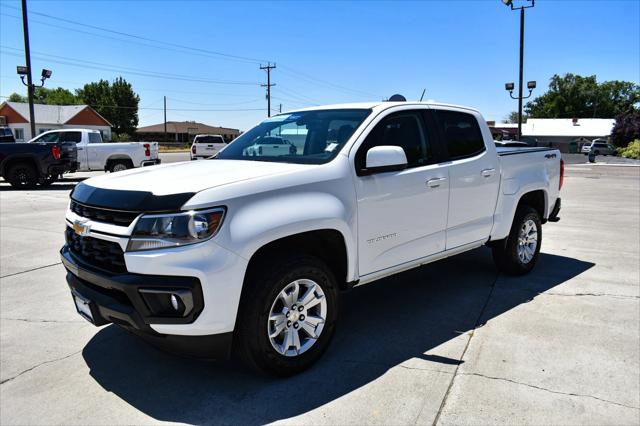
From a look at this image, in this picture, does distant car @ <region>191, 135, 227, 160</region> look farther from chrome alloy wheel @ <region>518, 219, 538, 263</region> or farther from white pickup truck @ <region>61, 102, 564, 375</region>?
white pickup truck @ <region>61, 102, 564, 375</region>

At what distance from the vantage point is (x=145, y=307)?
2.85m

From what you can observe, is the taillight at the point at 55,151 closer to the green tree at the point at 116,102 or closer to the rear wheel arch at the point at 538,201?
the rear wheel arch at the point at 538,201

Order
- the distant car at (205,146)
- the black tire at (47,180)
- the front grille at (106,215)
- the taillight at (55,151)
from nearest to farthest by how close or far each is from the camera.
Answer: the front grille at (106,215)
the taillight at (55,151)
the black tire at (47,180)
the distant car at (205,146)

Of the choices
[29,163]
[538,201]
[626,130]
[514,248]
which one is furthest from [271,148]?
[626,130]

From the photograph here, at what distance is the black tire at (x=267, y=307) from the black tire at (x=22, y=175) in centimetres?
1438

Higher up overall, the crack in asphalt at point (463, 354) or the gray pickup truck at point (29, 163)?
the gray pickup truck at point (29, 163)

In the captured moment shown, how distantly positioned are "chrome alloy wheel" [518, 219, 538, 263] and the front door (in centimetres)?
165

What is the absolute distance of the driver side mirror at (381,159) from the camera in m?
3.58

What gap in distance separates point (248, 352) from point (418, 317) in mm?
1920

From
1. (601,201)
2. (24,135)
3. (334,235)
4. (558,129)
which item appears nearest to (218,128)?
(24,135)

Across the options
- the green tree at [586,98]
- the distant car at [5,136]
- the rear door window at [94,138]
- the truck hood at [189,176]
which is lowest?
the truck hood at [189,176]

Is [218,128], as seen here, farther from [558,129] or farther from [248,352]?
[248,352]

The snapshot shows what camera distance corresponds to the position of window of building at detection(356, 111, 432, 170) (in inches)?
155

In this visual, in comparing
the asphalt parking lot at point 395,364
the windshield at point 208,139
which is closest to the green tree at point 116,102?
the windshield at point 208,139
